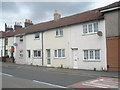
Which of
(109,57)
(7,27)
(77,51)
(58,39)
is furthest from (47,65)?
(7,27)

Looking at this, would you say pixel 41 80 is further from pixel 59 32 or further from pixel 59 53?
pixel 59 32

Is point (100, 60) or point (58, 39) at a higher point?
point (58, 39)

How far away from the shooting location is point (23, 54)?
25.7 meters

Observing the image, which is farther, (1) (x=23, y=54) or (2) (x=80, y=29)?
(1) (x=23, y=54)

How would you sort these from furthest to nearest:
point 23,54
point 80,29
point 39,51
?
point 23,54
point 39,51
point 80,29

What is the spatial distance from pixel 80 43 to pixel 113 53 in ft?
13.4

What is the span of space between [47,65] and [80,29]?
23.6ft

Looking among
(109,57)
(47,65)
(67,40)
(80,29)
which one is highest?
(80,29)

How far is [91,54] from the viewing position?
16.3 metres

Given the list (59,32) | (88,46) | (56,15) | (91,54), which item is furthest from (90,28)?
(56,15)

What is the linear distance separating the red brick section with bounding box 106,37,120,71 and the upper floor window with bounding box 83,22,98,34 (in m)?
2.03

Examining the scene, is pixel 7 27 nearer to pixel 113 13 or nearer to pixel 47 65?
pixel 47 65

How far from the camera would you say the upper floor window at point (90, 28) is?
16109mm

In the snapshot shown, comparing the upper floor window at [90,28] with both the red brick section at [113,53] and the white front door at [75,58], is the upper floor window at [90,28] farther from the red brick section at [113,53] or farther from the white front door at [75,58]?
the white front door at [75,58]
